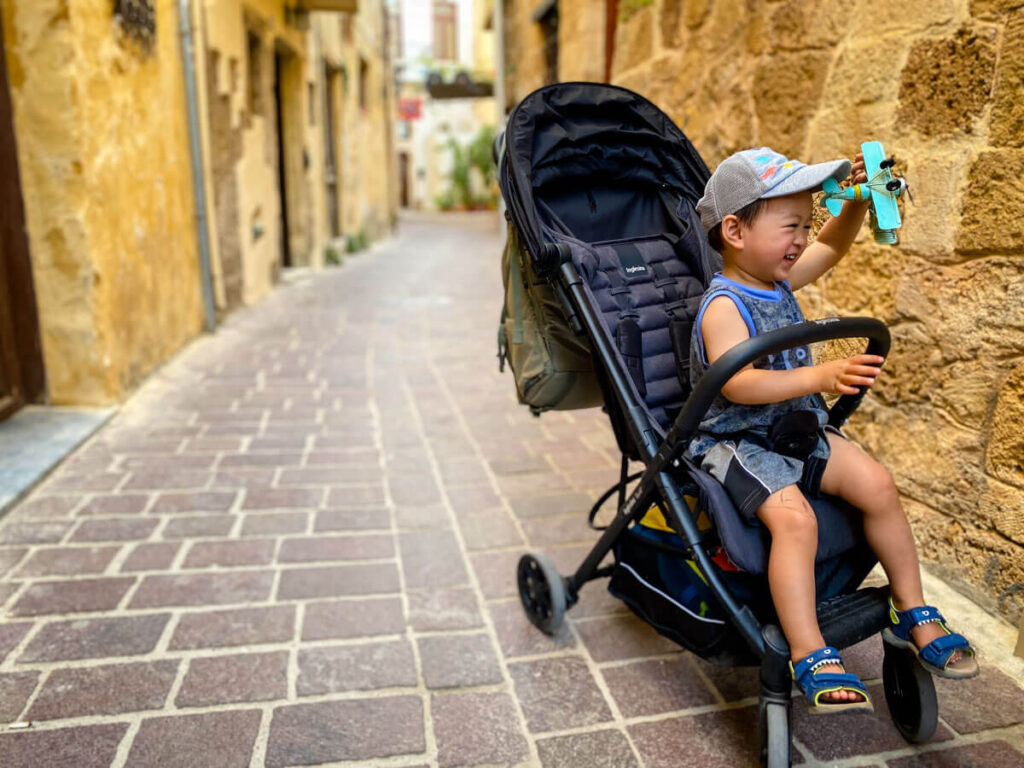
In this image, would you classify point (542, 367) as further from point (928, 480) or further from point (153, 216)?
point (153, 216)

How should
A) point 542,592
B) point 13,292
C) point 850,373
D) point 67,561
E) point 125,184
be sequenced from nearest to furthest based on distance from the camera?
point 850,373 → point 542,592 → point 67,561 → point 13,292 → point 125,184

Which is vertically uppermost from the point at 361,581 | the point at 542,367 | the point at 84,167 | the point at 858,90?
the point at 858,90

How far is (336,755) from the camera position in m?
1.93

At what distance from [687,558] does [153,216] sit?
457cm

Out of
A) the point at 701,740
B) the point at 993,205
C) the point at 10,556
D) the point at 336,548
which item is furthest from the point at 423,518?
the point at 993,205

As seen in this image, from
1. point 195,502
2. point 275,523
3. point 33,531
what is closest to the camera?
point 33,531

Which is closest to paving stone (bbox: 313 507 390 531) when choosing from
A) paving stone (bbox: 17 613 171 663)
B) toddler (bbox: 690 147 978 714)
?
paving stone (bbox: 17 613 171 663)

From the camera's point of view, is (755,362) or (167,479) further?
(167,479)

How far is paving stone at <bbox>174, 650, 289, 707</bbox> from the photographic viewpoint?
7.01ft

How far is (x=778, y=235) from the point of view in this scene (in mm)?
1779

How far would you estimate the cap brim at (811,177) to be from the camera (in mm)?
1697

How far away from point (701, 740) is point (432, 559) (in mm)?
1240

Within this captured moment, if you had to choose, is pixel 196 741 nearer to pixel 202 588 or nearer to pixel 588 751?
pixel 202 588

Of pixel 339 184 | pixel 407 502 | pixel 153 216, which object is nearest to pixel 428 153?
pixel 339 184
